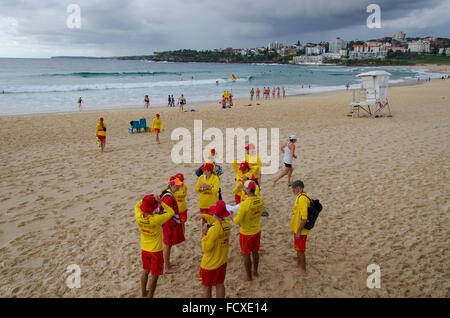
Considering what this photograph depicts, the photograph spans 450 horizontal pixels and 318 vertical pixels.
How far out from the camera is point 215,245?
360 cm

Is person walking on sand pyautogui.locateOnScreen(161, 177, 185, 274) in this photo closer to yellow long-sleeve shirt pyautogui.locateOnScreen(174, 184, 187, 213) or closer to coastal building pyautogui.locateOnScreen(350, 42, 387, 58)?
yellow long-sleeve shirt pyautogui.locateOnScreen(174, 184, 187, 213)

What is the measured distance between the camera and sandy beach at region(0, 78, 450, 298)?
4480 mm

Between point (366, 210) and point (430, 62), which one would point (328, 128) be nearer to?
point (366, 210)

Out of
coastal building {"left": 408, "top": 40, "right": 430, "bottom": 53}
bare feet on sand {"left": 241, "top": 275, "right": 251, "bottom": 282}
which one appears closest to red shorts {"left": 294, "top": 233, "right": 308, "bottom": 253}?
bare feet on sand {"left": 241, "top": 275, "right": 251, "bottom": 282}

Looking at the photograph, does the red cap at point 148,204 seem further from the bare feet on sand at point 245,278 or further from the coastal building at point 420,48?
the coastal building at point 420,48

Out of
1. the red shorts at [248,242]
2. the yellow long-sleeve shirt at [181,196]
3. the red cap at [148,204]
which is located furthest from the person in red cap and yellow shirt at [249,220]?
the yellow long-sleeve shirt at [181,196]

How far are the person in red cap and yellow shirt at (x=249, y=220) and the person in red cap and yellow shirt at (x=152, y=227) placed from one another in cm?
100

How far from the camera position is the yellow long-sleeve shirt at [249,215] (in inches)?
160

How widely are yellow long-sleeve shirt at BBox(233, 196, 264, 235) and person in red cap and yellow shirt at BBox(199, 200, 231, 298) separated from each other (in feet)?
1.42

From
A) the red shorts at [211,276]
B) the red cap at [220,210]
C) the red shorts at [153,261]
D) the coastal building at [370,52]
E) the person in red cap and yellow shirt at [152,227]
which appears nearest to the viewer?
the red cap at [220,210]

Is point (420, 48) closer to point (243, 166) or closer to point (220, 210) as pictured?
point (243, 166)

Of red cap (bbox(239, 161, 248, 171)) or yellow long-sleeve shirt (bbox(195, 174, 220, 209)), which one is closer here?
yellow long-sleeve shirt (bbox(195, 174, 220, 209))
